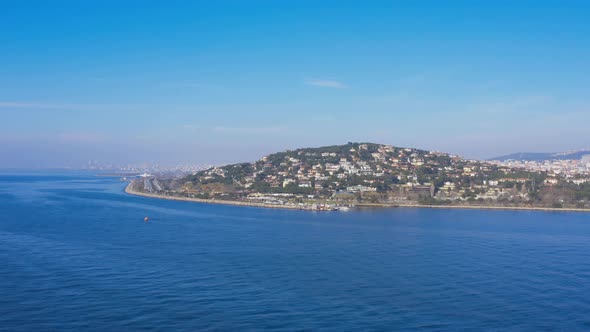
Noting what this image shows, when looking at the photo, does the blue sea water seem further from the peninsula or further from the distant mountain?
the distant mountain

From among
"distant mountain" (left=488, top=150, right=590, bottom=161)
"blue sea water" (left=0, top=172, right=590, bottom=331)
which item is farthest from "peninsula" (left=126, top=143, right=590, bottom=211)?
"distant mountain" (left=488, top=150, right=590, bottom=161)

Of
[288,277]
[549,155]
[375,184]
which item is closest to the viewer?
[288,277]

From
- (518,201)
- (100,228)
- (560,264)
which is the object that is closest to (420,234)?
(560,264)

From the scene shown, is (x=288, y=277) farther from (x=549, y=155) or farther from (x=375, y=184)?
(x=549, y=155)

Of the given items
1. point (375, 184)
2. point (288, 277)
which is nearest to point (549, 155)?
point (375, 184)

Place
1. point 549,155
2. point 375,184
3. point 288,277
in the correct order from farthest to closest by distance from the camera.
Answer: point 549,155, point 375,184, point 288,277

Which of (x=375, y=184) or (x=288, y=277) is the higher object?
(x=375, y=184)

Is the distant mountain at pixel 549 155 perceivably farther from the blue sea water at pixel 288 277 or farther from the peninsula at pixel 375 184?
the blue sea water at pixel 288 277
